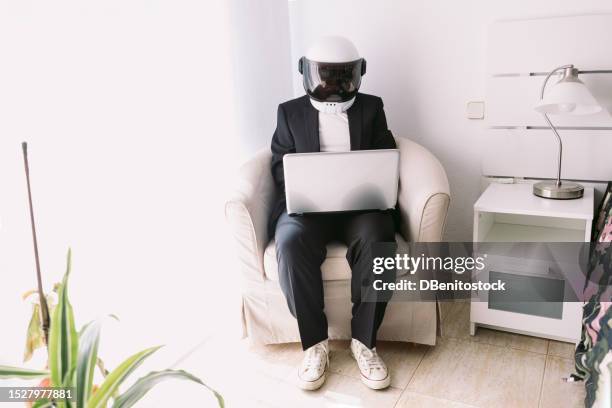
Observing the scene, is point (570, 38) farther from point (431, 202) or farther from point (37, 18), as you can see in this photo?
point (37, 18)

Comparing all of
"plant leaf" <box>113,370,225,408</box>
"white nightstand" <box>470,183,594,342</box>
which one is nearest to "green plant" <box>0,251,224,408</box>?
"plant leaf" <box>113,370,225,408</box>

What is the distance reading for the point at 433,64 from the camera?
2.44 m

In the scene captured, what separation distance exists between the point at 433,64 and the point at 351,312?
122 centimetres

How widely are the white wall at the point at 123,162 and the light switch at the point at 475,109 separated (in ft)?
3.51

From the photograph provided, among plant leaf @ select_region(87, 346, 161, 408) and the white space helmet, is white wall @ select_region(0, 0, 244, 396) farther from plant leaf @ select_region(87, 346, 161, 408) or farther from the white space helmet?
plant leaf @ select_region(87, 346, 161, 408)

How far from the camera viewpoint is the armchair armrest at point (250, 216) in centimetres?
193

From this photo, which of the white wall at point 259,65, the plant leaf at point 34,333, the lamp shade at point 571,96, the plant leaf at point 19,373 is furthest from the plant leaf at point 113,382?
the lamp shade at point 571,96

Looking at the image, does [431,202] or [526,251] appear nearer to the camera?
[431,202]

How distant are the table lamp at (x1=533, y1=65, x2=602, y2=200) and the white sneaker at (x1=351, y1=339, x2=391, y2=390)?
3.00ft

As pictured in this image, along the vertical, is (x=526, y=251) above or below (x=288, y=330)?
above

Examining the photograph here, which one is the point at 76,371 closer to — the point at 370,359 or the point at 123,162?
the point at 123,162

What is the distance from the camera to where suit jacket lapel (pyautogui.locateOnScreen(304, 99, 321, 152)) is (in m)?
2.10

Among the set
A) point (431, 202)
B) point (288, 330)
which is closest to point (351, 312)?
point (288, 330)

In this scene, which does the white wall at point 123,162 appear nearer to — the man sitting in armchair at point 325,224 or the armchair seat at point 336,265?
the man sitting in armchair at point 325,224
